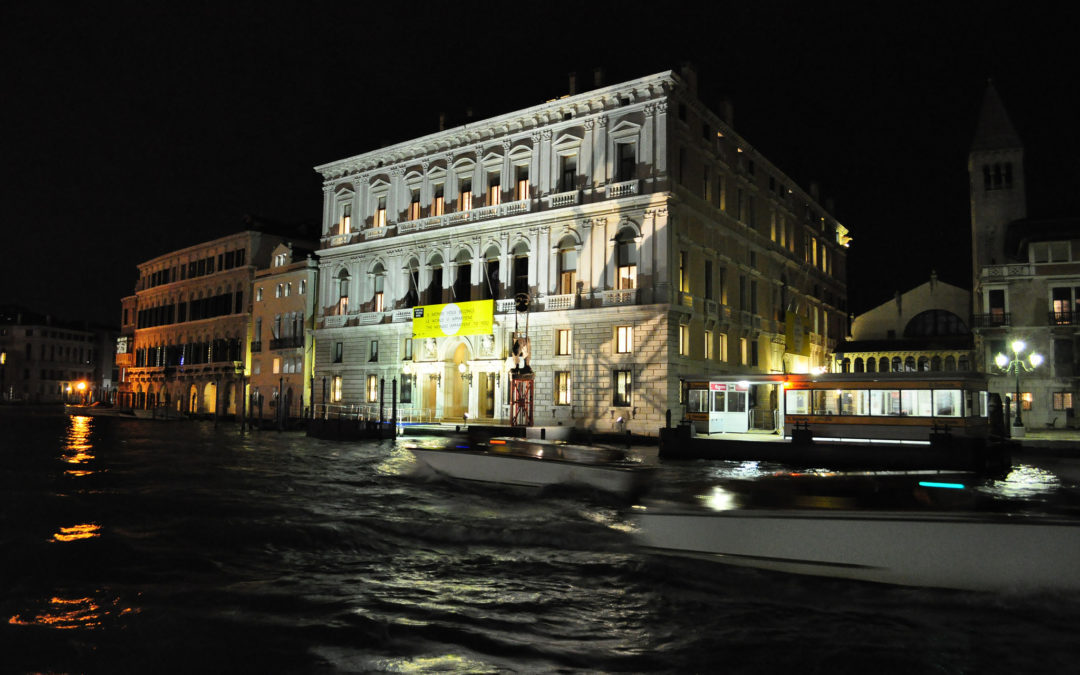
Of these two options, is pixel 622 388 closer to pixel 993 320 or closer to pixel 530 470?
pixel 530 470

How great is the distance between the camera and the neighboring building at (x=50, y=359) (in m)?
95.2

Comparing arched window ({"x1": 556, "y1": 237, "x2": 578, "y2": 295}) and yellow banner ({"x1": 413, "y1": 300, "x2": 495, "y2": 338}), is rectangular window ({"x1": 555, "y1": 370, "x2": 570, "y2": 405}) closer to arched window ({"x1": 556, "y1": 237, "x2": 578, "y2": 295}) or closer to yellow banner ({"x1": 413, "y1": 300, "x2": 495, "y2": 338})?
arched window ({"x1": 556, "y1": 237, "x2": 578, "y2": 295})

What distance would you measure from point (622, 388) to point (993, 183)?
1298 inches

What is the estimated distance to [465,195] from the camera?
38.4 meters

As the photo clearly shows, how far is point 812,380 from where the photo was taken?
25.2 meters

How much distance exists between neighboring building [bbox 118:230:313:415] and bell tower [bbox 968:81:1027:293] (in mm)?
48596

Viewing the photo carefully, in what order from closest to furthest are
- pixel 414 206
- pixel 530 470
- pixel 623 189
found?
pixel 530 470 < pixel 623 189 < pixel 414 206

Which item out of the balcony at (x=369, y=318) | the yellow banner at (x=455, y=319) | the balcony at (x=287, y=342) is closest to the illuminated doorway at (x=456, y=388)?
the yellow banner at (x=455, y=319)

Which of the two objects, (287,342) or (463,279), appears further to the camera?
(287,342)

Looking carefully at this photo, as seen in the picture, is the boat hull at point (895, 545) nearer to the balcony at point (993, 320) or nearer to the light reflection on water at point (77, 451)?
the light reflection on water at point (77, 451)

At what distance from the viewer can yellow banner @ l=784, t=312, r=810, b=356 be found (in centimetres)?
4194

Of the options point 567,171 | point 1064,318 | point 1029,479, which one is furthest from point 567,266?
point 1064,318

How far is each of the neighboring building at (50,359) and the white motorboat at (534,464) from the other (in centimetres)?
8848

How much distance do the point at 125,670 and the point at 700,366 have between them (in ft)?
97.3
